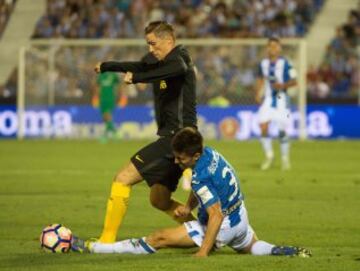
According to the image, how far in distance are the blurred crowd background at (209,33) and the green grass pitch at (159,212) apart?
6111 mm

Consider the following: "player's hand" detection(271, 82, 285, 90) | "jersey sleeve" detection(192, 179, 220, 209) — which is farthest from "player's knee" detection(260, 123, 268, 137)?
"jersey sleeve" detection(192, 179, 220, 209)

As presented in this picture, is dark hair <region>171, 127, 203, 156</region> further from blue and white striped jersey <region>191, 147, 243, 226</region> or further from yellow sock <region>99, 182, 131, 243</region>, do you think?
yellow sock <region>99, 182, 131, 243</region>

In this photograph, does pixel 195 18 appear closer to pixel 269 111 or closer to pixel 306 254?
pixel 269 111

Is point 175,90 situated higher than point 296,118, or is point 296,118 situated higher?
point 175,90

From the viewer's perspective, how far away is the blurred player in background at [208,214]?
10492 mm

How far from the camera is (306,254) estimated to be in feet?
35.6

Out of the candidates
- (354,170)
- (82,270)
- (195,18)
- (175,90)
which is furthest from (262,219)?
(195,18)

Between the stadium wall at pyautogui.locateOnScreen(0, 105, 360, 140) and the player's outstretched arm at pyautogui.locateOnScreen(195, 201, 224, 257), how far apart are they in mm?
22875

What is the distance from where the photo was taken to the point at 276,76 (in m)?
23.6

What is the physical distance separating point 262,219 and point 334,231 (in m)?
1.52

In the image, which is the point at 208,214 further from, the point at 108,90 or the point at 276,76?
the point at 108,90

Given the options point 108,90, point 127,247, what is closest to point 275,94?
point 108,90

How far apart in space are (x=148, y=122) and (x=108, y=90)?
1.81 metres

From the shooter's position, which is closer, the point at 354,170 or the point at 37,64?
the point at 354,170
